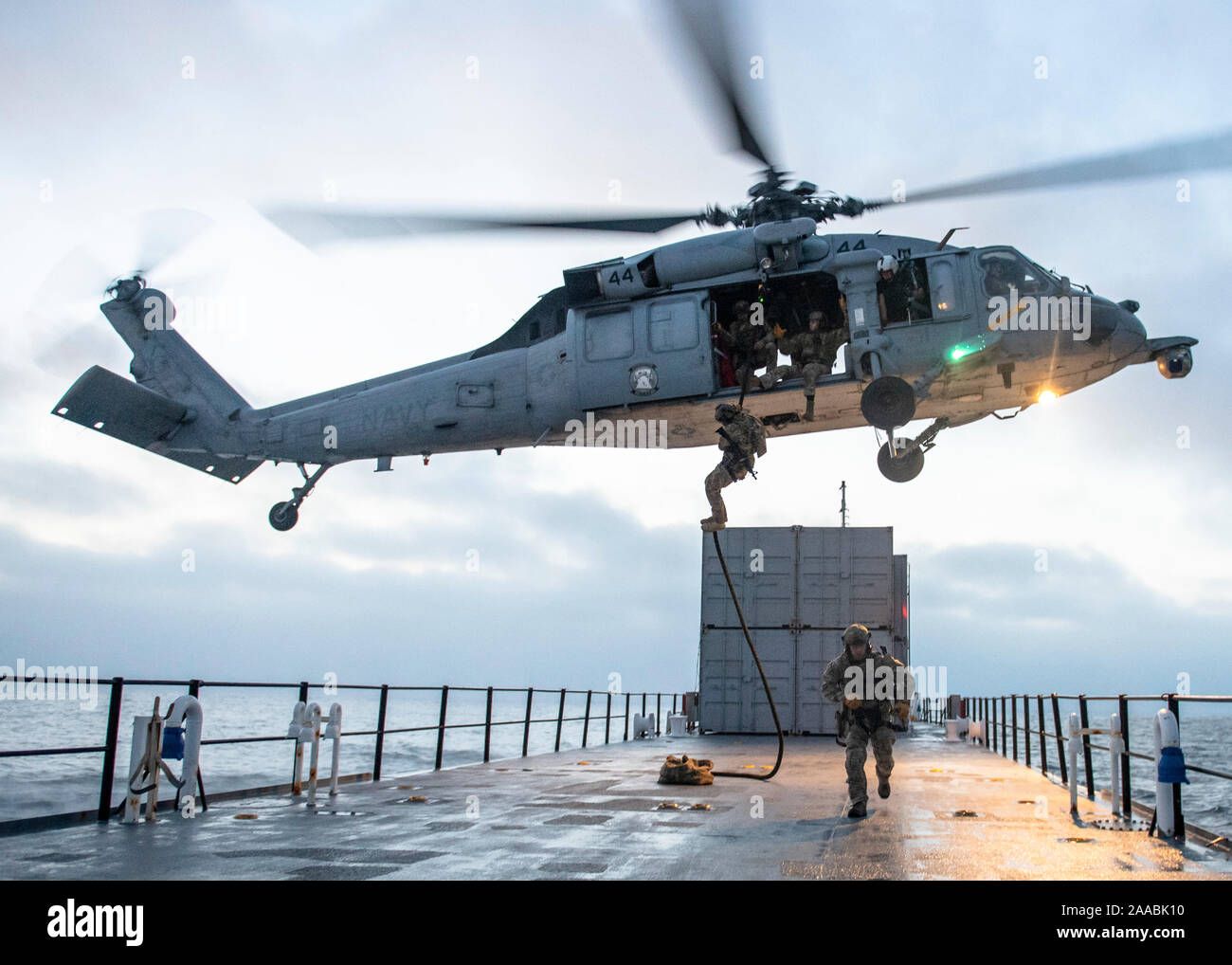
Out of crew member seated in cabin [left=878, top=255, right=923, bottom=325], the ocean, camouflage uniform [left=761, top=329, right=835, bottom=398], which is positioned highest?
crew member seated in cabin [left=878, top=255, right=923, bottom=325]

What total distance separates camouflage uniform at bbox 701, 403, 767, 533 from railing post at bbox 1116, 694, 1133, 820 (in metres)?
3.94

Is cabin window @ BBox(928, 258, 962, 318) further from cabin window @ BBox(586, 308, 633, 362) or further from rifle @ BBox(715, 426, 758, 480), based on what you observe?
rifle @ BBox(715, 426, 758, 480)

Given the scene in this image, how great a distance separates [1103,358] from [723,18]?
6987 millimetres

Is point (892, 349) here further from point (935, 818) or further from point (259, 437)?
point (259, 437)

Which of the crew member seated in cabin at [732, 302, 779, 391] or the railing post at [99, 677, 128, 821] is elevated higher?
the crew member seated in cabin at [732, 302, 779, 391]

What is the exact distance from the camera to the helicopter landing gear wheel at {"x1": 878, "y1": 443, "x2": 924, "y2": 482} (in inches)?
527

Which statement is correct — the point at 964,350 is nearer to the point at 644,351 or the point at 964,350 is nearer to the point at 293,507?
the point at 644,351

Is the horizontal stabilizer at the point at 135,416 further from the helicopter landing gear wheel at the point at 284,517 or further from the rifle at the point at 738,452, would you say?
the rifle at the point at 738,452

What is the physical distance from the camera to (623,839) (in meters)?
7.07

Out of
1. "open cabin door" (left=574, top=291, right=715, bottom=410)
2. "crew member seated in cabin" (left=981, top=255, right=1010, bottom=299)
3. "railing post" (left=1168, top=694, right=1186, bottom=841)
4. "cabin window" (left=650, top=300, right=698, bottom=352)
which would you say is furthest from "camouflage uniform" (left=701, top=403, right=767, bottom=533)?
"crew member seated in cabin" (left=981, top=255, right=1010, bottom=299)

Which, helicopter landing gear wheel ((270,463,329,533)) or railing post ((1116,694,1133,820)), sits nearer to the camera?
railing post ((1116,694,1133,820))

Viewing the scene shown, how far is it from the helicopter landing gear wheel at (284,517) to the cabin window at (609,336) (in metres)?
5.88

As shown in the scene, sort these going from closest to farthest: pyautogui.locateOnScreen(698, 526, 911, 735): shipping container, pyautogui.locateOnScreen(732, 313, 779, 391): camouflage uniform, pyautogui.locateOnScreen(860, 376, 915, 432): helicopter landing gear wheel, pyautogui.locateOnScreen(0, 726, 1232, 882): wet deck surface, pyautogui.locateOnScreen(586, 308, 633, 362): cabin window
→ pyautogui.locateOnScreen(0, 726, 1232, 882): wet deck surface
pyautogui.locateOnScreen(860, 376, 915, 432): helicopter landing gear wheel
pyautogui.locateOnScreen(732, 313, 779, 391): camouflage uniform
pyautogui.locateOnScreen(586, 308, 633, 362): cabin window
pyautogui.locateOnScreen(698, 526, 911, 735): shipping container
